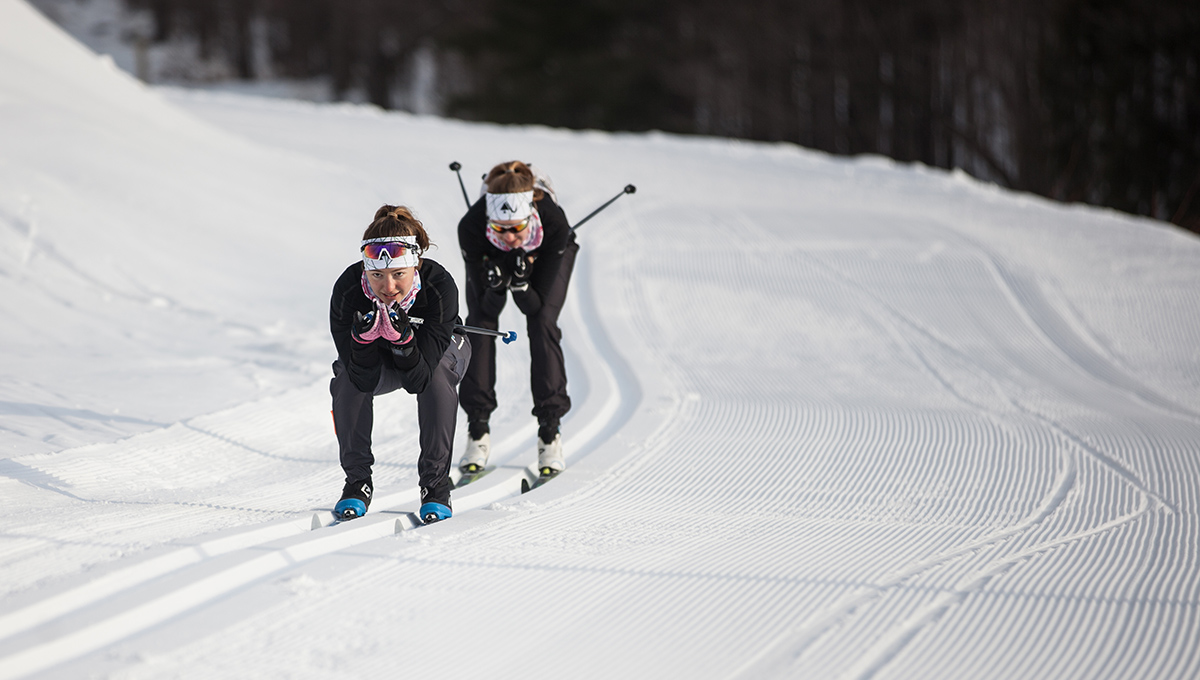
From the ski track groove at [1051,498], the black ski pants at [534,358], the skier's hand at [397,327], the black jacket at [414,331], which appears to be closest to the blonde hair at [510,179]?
the black ski pants at [534,358]

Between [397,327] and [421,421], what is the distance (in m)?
0.42

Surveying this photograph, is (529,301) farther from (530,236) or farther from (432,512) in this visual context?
(432,512)

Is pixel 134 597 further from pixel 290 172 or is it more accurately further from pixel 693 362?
pixel 290 172

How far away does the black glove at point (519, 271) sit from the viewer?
161 inches

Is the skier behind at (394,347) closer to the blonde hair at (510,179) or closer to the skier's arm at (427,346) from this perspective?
the skier's arm at (427,346)

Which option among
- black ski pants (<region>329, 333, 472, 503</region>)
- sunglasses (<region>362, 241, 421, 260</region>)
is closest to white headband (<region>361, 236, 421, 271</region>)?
sunglasses (<region>362, 241, 421, 260</region>)

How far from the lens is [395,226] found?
3250 mm

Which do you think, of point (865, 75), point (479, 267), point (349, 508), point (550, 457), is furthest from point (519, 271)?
point (865, 75)

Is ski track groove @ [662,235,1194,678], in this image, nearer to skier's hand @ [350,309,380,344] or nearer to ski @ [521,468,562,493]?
ski @ [521,468,562,493]

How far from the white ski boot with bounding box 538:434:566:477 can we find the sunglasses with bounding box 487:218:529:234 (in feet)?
2.84

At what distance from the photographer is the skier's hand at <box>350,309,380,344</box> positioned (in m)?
3.21

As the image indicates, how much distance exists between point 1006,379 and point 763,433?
2374 millimetres

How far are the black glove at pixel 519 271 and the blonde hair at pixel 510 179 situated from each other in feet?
0.85

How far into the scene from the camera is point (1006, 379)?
264 inches
